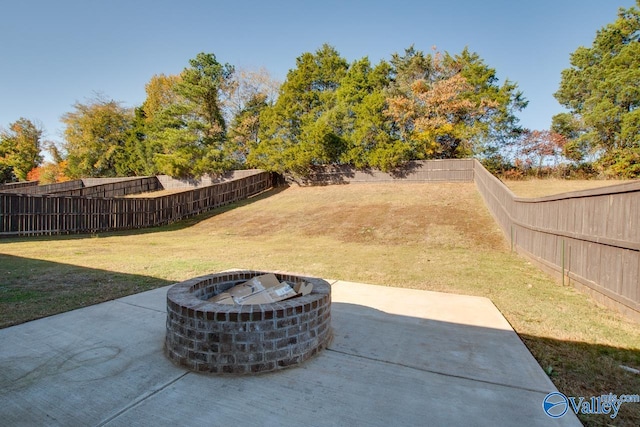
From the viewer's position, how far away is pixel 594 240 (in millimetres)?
4406

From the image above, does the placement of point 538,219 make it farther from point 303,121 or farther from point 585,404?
point 303,121

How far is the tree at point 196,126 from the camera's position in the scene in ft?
87.1

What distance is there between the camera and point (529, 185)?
17875 mm

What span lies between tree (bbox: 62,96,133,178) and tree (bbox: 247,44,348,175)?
18571 millimetres

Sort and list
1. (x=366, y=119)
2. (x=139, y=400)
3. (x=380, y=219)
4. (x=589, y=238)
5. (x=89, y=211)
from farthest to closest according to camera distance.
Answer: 1. (x=366, y=119)
2. (x=380, y=219)
3. (x=89, y=211)
4. (x=589, y=238)
5. (x=139, y=400)

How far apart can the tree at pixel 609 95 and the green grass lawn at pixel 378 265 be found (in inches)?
395

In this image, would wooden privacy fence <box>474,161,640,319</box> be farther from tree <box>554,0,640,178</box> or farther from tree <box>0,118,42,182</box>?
tree <box>0,118,42,182</box>

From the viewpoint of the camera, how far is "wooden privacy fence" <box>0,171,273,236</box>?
1161 centimetres

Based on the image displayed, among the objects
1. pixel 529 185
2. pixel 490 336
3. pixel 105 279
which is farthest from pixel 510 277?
pixel 529 185

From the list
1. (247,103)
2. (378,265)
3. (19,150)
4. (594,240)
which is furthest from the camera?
(19,150)

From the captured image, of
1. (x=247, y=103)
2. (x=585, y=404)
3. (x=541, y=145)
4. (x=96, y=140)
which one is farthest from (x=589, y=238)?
(x=96, y=140)

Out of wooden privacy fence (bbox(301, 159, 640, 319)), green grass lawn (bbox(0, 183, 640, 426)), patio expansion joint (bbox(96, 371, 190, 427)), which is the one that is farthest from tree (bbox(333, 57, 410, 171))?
patio expansion joint (bbox(96, 371, 190, 427))

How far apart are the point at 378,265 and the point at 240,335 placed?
4.93 meters

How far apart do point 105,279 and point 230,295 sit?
3433 mm
